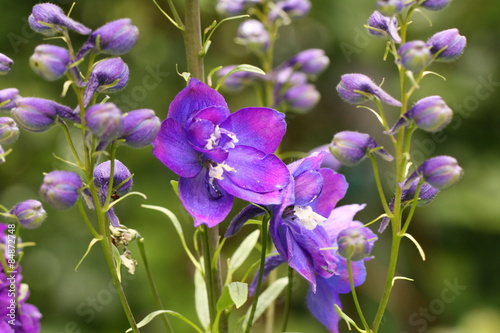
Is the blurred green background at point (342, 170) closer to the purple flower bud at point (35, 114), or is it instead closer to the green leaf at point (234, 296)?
the green leaf at point (234, 296)

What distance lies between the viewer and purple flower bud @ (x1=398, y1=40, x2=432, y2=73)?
Answer: 0.74m

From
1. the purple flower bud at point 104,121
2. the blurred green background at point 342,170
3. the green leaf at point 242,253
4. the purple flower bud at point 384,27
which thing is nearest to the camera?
the purple flower bud at point 104,121

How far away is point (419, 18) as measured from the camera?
8.05 ft

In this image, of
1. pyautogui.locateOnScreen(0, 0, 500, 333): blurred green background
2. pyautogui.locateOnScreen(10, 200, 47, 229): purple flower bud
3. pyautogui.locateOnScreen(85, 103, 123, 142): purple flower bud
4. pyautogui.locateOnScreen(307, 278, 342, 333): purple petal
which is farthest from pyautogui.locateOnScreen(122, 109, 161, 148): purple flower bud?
pyautogui.locateOnScreen(0, 0, 500, 333): blurred green background

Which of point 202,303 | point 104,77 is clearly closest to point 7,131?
point 104,77

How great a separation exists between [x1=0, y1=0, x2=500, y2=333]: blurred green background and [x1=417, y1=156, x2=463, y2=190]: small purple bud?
4.55ft

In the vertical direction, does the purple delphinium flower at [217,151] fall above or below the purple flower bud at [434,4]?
below

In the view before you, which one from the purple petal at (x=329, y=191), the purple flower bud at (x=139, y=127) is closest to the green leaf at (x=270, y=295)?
the purple petal at (x=329, y=191)

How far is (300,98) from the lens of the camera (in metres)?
1.63

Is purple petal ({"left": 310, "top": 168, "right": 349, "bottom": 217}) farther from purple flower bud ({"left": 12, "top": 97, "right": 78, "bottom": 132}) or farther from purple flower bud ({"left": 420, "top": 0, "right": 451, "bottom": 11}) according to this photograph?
purple flower bud ({"left": 12, "top": 97, "right": 78, "bottom": 132})

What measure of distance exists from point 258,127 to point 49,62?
0.92 feet

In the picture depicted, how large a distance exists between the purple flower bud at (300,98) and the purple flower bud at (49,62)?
3.09ft

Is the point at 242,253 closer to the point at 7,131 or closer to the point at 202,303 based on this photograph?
the point at 202,303

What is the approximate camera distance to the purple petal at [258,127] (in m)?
0.89
